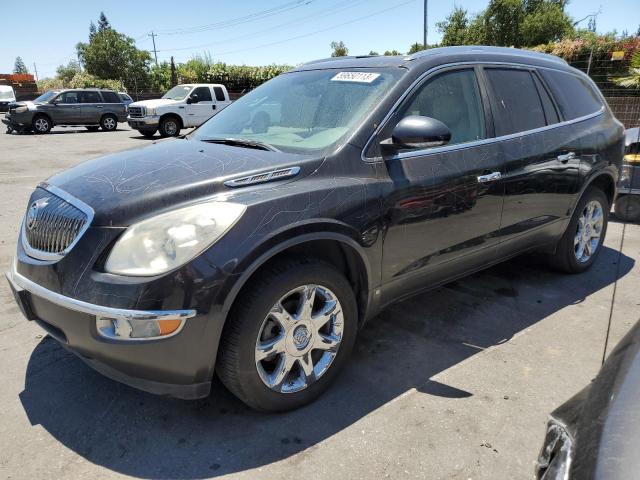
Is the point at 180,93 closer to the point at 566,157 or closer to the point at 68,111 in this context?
the point at 68,111

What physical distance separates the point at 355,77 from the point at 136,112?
1695 centimetres

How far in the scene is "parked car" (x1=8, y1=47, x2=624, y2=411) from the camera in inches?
87.1

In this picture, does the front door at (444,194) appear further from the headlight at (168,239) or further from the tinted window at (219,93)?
the tinted window at (219,93)

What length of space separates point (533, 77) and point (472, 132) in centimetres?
103

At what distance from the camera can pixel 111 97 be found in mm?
21875

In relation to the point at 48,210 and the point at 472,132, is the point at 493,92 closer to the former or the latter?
the point at 472,132

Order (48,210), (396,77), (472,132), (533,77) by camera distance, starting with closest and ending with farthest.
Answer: (48,210)
(396,77)
(472,132)
(533,77)

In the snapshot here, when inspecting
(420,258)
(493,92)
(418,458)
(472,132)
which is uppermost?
(493,92)

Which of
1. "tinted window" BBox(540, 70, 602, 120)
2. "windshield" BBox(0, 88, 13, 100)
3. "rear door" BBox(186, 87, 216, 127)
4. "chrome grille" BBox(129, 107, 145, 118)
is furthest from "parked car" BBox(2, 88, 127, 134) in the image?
"tinted window" BBox(540, 70, 602, 120)

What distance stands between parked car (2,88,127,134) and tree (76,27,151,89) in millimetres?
37643

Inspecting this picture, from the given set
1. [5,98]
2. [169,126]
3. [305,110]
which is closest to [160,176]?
[305,110]

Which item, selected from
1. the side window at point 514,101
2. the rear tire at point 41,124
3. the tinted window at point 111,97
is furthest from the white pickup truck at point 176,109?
the side window at point 514,101

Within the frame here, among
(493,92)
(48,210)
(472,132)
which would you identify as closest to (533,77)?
(493,92)

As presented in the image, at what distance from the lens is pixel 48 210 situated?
2.59 metres
